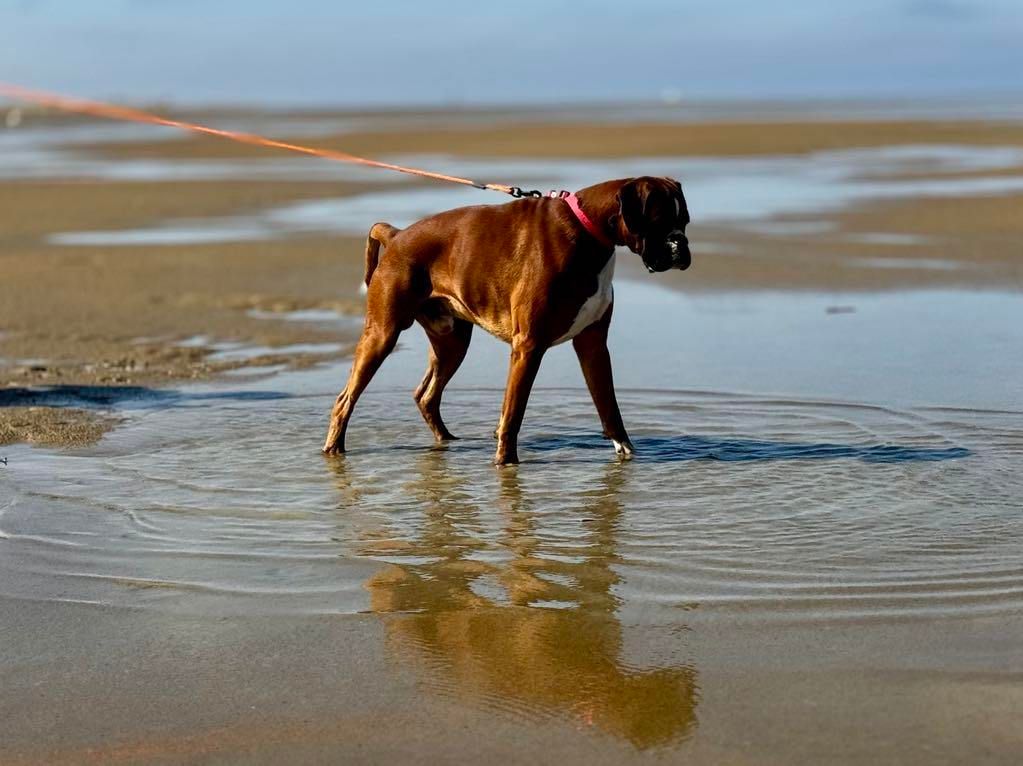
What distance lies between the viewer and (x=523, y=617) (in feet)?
16.9

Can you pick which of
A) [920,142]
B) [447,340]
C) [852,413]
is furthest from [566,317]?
[920,142]

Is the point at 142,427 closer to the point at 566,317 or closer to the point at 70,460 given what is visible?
the point at 70,460

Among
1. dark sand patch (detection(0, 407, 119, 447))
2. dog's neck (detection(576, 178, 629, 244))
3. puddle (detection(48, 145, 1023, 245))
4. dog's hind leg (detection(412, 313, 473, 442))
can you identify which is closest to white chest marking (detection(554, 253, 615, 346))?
dog's neck (detection(576, 178, 629, 244))

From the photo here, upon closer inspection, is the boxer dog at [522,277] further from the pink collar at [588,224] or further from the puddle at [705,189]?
the puddle at [705,189]

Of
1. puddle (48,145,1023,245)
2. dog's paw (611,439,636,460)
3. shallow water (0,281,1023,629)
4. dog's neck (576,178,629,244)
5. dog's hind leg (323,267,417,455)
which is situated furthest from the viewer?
puddle (48,145,1023,245)

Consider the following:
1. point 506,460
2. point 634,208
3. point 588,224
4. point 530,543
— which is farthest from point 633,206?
point 530,543

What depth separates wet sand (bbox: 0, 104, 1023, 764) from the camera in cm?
430

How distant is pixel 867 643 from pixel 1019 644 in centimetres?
43

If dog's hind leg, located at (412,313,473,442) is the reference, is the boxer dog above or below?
above

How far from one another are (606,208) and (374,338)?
55.8 inches

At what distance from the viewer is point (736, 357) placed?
10242 mm

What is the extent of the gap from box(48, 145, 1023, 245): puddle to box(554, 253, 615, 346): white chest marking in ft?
33.9

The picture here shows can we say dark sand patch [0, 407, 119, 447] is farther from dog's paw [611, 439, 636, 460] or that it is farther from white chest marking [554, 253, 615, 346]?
dog's paw [611, 439, 636, 460]

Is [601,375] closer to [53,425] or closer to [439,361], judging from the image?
[439,361]
